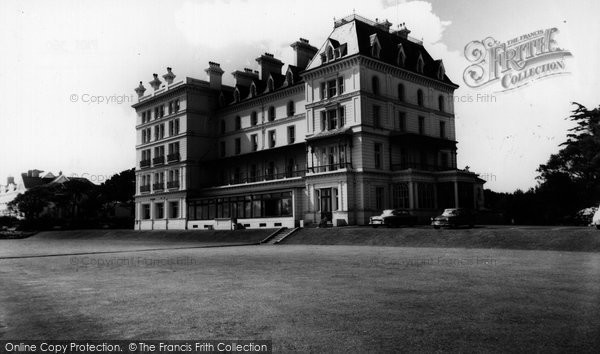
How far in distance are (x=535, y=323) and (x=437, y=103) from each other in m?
42.8

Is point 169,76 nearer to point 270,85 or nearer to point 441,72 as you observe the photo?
point 270,85

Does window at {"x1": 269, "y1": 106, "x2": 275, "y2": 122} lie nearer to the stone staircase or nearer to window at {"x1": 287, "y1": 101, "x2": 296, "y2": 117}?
window at {"x1": 287, "y1": 101, "x2": 296, "y2": 117}

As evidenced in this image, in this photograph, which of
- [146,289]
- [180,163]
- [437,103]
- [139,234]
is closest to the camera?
[146,289]

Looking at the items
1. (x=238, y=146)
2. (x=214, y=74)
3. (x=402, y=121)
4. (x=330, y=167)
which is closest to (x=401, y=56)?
(x=402, y=121)

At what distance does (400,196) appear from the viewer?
4112cm

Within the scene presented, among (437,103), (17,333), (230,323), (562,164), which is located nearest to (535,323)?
(230,323)

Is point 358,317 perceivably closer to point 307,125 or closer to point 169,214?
point 307,125

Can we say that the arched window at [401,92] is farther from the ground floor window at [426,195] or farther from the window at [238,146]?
the window at [238,146]

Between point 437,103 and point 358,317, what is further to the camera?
point 437,103

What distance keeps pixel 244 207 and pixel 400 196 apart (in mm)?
16083

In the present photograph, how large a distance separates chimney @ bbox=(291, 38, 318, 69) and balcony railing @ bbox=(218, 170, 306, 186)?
38.3 ft

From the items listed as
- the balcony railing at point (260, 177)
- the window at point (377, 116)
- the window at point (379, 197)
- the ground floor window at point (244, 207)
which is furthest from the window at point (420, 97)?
the ground floor window at point (244, 207)

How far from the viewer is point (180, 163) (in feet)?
186

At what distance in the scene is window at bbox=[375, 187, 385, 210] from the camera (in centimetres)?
4019
